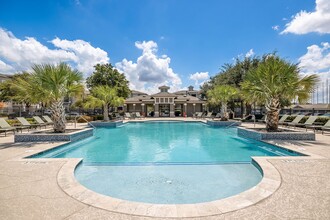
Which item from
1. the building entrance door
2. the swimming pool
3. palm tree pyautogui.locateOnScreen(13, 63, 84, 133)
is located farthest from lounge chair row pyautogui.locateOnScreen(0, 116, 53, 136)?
the building entrance door

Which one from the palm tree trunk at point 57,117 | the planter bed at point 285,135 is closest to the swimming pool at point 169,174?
the planter bed at point 285,135

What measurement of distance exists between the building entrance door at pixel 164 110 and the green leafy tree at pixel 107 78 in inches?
393

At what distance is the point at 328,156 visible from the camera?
661cm

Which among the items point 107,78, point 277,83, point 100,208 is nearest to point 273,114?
point 277,83

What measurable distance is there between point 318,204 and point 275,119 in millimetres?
9190

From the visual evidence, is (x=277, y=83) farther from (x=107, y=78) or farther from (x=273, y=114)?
(x=107, y=78)

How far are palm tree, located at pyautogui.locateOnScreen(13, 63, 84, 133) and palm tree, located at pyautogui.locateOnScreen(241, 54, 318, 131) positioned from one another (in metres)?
11.6

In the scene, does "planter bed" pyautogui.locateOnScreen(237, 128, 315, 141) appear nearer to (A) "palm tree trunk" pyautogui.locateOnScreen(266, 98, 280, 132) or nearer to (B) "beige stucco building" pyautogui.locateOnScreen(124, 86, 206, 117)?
(A) "palm tree trunk" pyautogui.locateOnScreen(266, 98, 280, 132)

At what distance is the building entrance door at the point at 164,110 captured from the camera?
3922cm

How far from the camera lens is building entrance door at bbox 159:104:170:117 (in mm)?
39219

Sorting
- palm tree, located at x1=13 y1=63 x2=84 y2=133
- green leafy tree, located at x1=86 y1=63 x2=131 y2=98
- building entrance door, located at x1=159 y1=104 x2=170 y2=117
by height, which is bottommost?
building entrance door, located at x1=159 y1=104 x2=170 y2=117

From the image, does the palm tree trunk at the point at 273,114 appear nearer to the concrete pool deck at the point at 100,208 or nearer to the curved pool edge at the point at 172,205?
the concrete pool deck at the point at 100,208

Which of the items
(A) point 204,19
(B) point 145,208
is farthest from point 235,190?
(A) point 204,19

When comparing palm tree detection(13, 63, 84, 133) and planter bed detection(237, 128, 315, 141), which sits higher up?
palm tree detection(13, 63, 84, 133)
